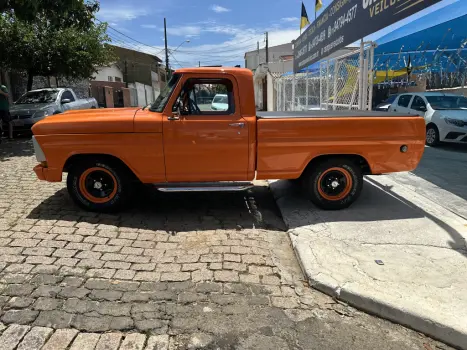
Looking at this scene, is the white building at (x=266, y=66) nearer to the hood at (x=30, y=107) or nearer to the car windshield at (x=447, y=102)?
the car windshield at (x=447, y=102)

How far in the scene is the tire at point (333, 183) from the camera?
501cm

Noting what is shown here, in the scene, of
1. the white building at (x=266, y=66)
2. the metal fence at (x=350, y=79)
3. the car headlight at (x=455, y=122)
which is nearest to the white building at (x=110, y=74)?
the white building at (x=266, y=66)

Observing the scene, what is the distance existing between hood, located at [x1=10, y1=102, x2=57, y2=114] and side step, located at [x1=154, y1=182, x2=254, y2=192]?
926 cm

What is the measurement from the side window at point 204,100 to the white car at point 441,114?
7.66 metres

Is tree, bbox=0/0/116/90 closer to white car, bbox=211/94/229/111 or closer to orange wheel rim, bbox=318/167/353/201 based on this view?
white car, bbox=211/94/229/111

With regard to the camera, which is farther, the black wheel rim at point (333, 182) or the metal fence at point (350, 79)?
the metal fence at point (350, 79)

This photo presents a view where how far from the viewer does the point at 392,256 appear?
3.85 m

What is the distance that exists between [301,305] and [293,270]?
60 centimetres

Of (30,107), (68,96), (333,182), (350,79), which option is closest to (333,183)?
(333,182)

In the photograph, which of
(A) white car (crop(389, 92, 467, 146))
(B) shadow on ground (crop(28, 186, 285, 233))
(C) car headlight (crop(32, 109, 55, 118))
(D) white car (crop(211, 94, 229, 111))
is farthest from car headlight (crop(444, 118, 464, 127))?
(C) car headlight (crop(32, 109, 55, 118))

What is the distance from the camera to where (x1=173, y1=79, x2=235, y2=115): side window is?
475 cm

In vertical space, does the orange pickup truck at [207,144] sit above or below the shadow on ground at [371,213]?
above

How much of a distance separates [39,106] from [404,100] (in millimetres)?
12170

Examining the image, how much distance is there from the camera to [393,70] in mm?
20109
